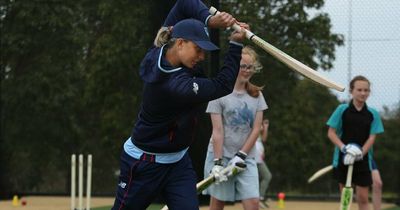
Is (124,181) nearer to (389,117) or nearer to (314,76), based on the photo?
(314,76)

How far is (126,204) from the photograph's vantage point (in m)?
4.34

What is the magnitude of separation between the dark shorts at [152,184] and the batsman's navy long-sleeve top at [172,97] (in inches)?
3.9

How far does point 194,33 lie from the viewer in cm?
404

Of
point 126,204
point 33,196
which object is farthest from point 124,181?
point 33,196

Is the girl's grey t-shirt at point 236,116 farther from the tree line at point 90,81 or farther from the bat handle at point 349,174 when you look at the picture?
the tree line at point 90,81

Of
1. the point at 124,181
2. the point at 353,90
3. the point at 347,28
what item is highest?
the point at 347,28

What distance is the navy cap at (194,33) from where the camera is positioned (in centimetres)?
401

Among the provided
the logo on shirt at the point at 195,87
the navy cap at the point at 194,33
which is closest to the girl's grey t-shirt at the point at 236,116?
the navy cap at the point at 194,33

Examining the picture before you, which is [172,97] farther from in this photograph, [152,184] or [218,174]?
[218,174]

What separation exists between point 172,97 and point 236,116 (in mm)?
1828

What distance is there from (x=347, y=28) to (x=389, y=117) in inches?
62.3

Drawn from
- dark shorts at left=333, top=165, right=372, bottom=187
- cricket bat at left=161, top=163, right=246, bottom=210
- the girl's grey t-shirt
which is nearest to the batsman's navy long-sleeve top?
cricket bat at left=161, top=163, right=246, bottom=210

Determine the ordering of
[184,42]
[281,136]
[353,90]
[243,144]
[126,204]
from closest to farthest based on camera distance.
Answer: [184,42]
[126,204]
[243,144]
[353,90]
[281,136]

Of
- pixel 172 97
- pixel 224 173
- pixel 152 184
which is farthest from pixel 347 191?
pixel 172 97
